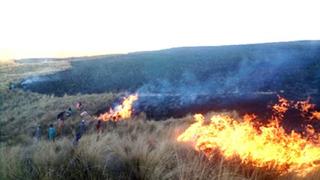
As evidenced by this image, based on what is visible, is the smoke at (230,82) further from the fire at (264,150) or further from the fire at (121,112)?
the fire at (264,150)

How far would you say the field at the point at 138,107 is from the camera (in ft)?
16.2

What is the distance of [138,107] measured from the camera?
2566cm

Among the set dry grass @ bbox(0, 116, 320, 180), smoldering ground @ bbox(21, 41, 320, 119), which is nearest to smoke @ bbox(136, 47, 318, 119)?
smoldering ground @ bbox(21, 41, 320, 119)

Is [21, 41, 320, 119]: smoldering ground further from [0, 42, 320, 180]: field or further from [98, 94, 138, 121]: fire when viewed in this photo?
[98, 94, 138, 121]: fire

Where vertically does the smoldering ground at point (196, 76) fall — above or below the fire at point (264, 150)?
below

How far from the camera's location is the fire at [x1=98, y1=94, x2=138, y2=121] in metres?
23.1

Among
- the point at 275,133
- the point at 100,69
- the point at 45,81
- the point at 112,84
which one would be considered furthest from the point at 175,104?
the point at 100,69

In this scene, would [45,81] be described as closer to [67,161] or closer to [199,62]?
[199,62]

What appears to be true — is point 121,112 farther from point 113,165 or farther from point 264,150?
point 113,165

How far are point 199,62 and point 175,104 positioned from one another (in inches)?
1207

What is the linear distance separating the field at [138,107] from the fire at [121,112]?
0.66m

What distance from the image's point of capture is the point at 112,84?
50.7m

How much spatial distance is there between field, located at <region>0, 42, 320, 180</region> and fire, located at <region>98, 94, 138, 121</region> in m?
0.66

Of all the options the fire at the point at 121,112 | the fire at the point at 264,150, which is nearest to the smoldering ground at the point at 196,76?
the fire at the point at 121,112
